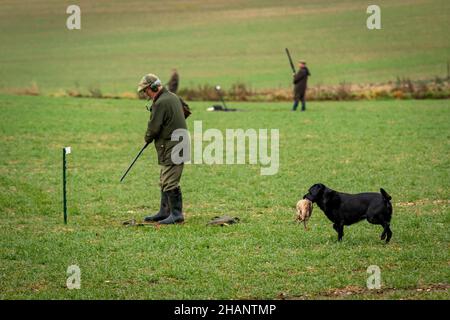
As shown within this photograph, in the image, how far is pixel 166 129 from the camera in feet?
43.5

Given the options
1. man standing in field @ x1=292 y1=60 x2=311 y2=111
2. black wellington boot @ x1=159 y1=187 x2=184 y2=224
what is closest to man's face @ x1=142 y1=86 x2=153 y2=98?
black wellington boot @ x1=159 y1=187 x2=184 y2=224

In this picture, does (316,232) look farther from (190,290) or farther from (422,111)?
(422,111)

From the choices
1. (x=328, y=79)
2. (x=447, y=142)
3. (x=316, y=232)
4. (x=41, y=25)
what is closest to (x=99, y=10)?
(x=41, y=25)

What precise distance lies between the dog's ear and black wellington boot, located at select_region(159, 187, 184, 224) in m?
2.75

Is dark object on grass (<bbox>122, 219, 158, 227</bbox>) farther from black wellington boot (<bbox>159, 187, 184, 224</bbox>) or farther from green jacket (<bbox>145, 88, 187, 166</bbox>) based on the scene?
green jacket (<bbox>145, 88, 187, 166</bbox>)

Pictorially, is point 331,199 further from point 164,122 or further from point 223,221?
point 164,122

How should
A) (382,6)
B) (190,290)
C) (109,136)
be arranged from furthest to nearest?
(382,6)
(109,136)
(190,290)

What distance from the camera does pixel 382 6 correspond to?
2921 inches

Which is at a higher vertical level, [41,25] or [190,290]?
[41,25]

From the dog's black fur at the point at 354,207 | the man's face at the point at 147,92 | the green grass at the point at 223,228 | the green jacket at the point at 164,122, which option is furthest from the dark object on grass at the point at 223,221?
the man's face at the point at 147,92

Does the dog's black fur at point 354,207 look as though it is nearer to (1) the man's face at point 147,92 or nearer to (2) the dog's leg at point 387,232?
(2) the dog's leg at point 387,232

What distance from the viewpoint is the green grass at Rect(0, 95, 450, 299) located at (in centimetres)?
981
